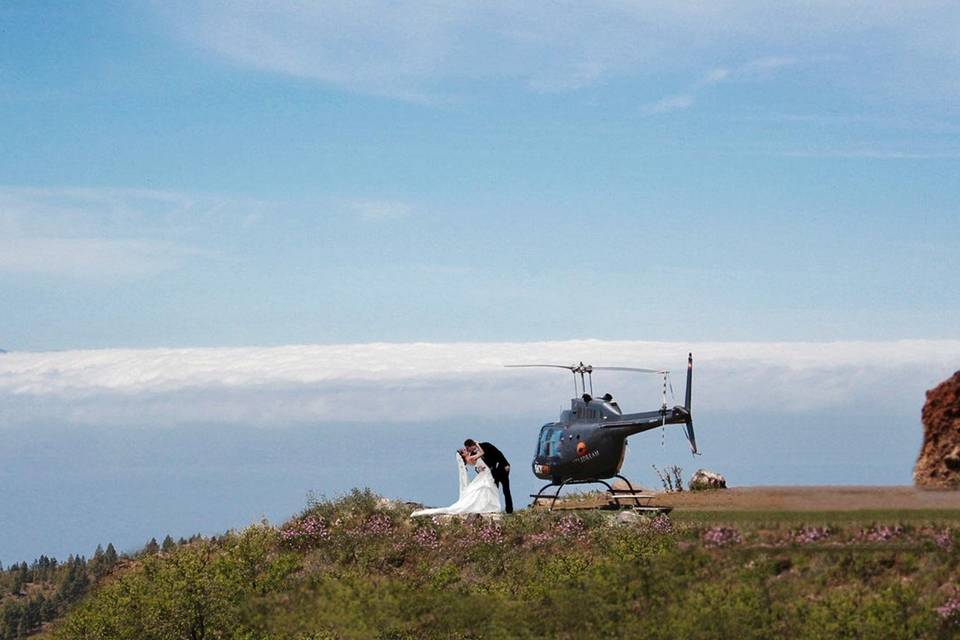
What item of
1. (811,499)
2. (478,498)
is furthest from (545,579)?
(811,499)

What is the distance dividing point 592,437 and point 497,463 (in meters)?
3.16

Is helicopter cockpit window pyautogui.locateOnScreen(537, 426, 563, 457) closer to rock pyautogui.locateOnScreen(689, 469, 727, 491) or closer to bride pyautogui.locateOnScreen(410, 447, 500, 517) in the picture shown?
bride pyautogui.locateOnScreen(410, 447, 500, 517)

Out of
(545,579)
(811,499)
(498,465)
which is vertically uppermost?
(498,465)

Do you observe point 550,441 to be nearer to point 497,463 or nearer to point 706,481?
point 497,463

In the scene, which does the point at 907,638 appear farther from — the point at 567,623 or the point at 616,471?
the point at 616,471

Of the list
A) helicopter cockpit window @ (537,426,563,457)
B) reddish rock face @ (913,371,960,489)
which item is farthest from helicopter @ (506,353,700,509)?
reddish rock face @ (913,371,960,489)

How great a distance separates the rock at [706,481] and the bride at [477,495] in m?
11.0

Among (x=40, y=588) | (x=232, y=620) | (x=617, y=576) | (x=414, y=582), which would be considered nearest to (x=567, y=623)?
(x=617, y=576)

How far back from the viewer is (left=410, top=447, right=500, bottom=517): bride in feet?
123

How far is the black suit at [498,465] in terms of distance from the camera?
37.7 m

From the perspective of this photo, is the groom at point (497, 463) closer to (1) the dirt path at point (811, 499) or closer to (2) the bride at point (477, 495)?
(2) the bride at point (477, 495)

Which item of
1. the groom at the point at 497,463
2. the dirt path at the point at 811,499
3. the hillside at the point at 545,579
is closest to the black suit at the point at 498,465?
the groom at the point at 497,463

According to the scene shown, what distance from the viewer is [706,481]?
46094 millimetres

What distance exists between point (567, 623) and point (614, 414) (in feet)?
37.8
